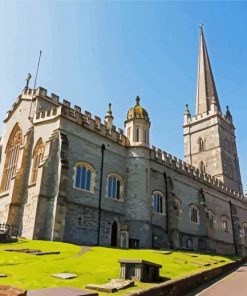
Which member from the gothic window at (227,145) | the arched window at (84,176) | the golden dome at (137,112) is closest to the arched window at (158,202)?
the golden dome at (137,112)

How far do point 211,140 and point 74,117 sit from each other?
3546 centimetres

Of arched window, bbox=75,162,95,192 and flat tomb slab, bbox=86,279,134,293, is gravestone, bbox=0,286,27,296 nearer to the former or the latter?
flat tomb slab, bbox=86,279,134,293

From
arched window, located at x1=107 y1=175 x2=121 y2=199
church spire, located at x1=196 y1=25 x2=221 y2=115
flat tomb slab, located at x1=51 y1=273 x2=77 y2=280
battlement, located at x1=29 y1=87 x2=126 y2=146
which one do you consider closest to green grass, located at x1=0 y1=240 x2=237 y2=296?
flat tomb slab, located at x1=51 y1=273 x2=77 y2=280

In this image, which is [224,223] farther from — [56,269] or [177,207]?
[56,269]

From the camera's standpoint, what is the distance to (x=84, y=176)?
2669cm

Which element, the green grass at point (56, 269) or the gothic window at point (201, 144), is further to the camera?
the gothic window at point (201, 144)

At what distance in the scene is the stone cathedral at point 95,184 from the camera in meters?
24.1

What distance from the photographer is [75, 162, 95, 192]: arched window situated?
26.1m

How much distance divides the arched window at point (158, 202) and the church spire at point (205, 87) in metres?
29.9

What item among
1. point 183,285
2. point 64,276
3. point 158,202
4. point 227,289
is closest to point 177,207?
point 158,202

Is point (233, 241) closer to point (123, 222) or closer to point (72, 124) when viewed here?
point (123, 222)

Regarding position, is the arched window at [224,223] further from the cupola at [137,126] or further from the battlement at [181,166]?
the cupola at [137,126]

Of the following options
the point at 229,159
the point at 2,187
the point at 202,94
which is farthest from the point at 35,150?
the point at 202,94

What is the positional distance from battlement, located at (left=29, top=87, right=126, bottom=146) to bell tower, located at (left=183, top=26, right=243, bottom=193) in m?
27.4
